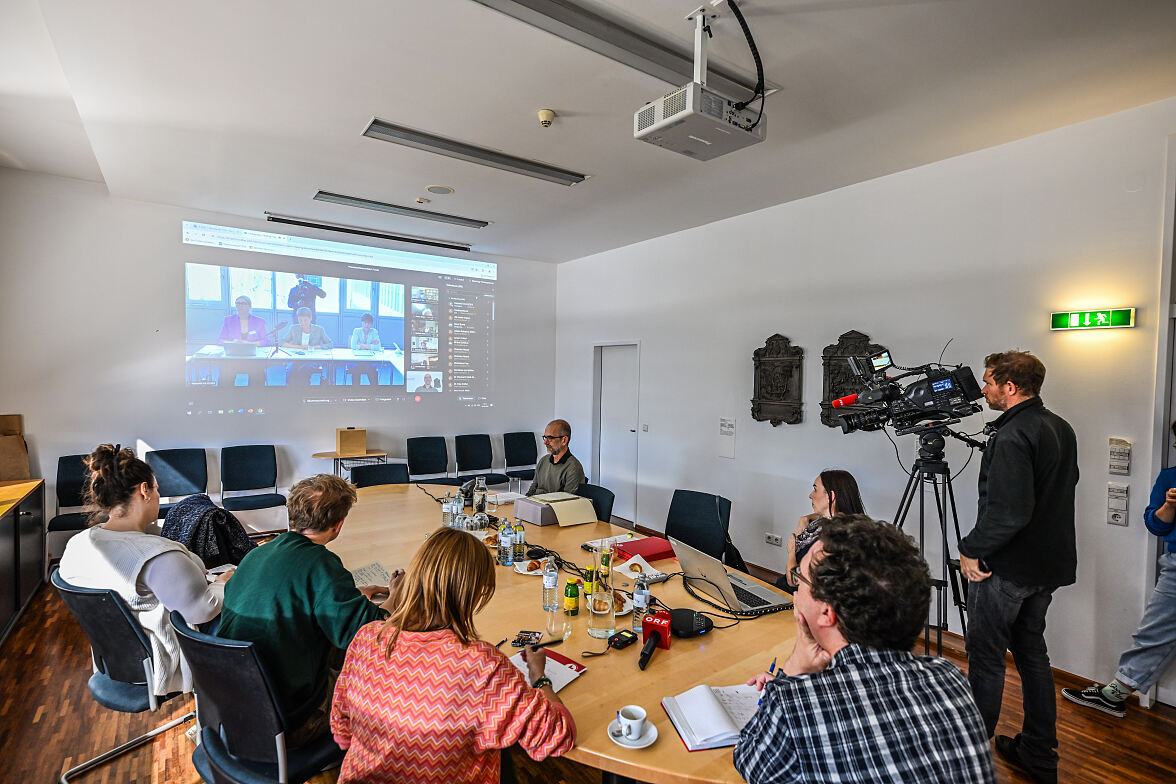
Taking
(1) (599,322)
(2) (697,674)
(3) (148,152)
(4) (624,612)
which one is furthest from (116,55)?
(1) (599,322)

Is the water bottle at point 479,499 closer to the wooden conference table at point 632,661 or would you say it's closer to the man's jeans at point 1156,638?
the wooden conference table at point 632,661

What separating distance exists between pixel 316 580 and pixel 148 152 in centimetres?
361

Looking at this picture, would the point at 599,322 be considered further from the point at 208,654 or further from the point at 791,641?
the point at 208,654

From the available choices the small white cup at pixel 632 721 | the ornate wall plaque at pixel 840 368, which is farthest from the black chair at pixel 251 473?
the ornate wall plaque at pixel 840 368

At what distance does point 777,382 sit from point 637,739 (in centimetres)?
353

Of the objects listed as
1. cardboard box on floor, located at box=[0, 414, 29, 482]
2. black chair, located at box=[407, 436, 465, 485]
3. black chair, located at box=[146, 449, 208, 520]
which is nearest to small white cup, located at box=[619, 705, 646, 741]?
black chair, located at box=[407, 436, 465, 485]

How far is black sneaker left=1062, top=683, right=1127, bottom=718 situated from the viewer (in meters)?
2.74

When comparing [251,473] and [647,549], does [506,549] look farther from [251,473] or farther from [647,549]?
[251,473]

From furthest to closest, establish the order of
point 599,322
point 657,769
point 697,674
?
point 599,322
point 697,674
point 657,769

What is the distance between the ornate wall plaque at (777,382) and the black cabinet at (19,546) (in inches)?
197

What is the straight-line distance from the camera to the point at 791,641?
6.15 ft

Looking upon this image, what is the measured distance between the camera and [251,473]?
5234mm

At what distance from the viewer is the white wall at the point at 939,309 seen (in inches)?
113

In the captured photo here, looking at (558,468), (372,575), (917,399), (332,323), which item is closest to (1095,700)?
(917,399)
